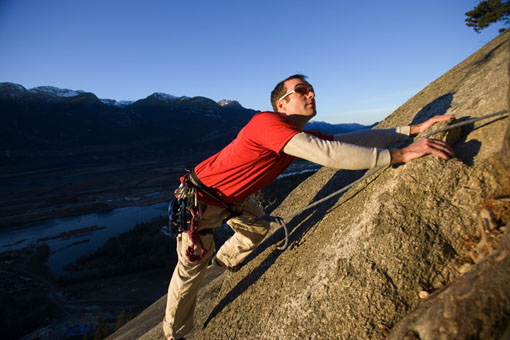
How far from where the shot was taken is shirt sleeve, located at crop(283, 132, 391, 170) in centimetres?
187

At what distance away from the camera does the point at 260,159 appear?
86.9 inches

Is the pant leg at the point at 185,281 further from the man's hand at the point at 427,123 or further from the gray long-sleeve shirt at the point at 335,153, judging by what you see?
the man's hand at the point at 427,123

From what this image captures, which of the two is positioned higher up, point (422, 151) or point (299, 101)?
point (299, 101)

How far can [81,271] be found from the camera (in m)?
18.0

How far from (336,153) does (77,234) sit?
29.4 meters

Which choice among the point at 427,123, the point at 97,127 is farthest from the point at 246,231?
the point at 97,127

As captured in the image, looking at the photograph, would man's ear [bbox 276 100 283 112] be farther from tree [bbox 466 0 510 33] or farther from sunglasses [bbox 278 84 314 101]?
tree [bbox 466 0 510 33]

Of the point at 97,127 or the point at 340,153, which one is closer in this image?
the point at 340,153

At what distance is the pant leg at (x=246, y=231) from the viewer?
2967mm

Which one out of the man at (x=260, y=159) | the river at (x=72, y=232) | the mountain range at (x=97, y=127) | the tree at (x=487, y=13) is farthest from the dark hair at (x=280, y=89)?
the mountain range at (x=97, y=127)

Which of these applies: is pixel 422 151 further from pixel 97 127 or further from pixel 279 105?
pixel 97 127

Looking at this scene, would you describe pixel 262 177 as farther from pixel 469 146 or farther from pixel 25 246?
pixel 25 246

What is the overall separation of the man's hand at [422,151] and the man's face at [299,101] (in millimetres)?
748

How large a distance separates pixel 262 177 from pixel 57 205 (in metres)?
42.4
